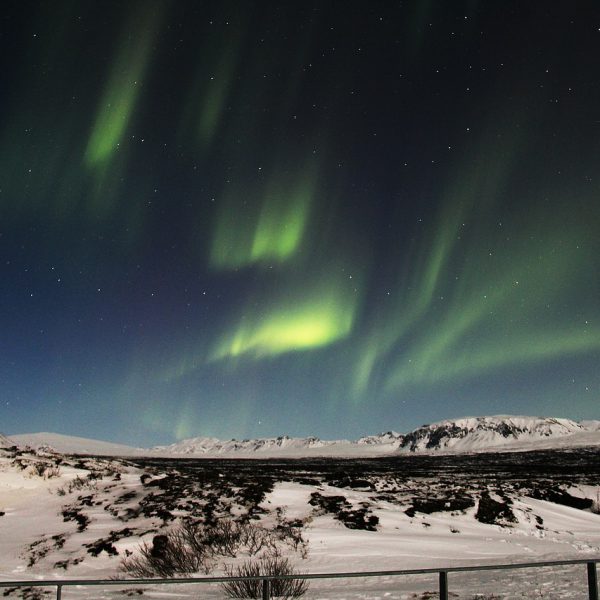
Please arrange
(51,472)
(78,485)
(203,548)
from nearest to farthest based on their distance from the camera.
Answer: (203,548) < (78,485) < (51,472)

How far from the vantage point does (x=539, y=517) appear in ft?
79.4

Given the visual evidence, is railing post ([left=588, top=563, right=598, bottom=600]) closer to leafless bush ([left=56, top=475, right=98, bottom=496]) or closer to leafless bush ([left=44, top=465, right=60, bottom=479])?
leafless bush ([left=56, top=475, right=98, bottom=496])

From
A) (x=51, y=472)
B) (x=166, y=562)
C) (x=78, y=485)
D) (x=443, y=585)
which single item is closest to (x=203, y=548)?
(x=166, y=562)

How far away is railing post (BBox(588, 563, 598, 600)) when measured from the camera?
18.4ft

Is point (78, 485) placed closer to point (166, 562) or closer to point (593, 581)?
point (166, 562)

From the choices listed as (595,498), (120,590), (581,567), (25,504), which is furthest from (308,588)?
(595,498)

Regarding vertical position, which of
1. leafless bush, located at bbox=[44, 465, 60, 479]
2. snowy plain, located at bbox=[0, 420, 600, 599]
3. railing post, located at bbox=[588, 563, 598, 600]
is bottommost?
snowy plain, located at bbox=[0, 420, 600, 599]

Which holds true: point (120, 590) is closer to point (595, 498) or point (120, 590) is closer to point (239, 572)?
point (239, 572)

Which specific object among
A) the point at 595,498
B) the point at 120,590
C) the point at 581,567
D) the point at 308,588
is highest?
the point at 581,567

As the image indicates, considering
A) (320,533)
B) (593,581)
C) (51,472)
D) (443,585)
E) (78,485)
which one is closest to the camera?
(443,585)

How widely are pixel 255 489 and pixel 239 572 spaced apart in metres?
14.4

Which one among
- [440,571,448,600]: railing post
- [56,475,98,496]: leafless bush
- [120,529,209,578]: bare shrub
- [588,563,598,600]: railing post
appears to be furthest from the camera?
[56,475,98,496]: leafless bush

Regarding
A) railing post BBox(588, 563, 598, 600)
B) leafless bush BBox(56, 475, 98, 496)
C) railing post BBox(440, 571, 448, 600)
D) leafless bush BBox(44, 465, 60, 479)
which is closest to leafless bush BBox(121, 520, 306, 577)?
railing post BBox(440, 571, 448, 600)

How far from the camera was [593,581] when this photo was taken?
563cm
